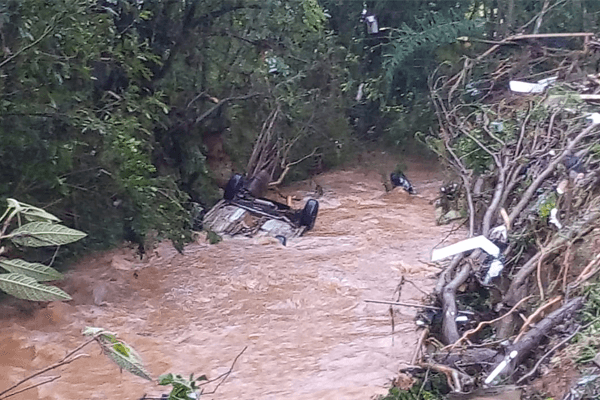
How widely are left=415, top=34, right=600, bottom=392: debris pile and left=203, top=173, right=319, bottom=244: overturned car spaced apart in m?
3.65

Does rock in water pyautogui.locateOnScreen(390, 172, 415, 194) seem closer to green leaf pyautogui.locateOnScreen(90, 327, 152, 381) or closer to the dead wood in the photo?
the dead wood

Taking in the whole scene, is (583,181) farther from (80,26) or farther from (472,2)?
(472,2)

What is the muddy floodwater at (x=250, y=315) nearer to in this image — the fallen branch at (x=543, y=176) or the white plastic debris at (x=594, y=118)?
the fallen branch at (x=543, y=176)

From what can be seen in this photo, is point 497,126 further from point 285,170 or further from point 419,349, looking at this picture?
point 285,170

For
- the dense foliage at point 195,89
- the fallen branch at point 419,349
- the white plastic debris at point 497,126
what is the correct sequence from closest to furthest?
the fallen branch at point 419,349 < the dense foliage at point 195,89 < the white plastic debris at point 497,126

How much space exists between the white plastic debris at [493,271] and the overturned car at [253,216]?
221 inches

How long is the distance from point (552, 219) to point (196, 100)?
6.60 meters

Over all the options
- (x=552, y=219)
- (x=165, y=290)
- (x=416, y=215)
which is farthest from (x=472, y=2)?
(x=552, y=219)

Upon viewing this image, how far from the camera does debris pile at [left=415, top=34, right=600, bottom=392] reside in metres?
4.17

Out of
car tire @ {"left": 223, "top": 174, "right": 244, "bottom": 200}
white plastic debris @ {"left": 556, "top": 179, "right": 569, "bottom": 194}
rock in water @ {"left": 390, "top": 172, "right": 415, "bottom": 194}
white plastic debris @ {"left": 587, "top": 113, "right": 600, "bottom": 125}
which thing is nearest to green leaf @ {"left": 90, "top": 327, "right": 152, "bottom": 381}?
white plastic debris @ {"left": 556, "top": 179, "right": 569, "bottom": 194}

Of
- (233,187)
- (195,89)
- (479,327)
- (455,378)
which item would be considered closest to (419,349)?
(479,327)

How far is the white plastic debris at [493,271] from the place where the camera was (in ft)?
16.9

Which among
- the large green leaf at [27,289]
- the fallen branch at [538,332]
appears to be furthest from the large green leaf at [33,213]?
the fallen branch at [538,332]

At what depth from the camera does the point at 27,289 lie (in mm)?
1466
